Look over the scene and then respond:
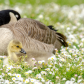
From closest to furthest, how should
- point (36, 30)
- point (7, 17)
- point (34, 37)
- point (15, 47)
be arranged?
point (15, 47), point (34, 37), point (36, 30), point (7, 17)

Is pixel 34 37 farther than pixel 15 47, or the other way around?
pixel 34 37

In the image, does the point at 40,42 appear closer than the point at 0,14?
Yes

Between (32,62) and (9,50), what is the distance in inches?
22.9

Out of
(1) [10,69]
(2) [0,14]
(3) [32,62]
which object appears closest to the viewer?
(1) [10,69]

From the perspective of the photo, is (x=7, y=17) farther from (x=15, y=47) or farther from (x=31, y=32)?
(x=15, y=47)

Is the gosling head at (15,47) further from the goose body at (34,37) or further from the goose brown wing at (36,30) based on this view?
the goose brown wing at (36,30)

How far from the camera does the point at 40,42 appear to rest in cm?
471

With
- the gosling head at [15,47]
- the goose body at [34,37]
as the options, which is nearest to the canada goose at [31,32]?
the goose body at [34,37]

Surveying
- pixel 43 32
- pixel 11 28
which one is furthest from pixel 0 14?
pixel 43 32

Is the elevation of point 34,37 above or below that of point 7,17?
below

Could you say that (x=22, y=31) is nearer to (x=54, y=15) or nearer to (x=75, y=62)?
(x=75, y=62)

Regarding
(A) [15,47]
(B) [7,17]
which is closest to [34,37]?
(A) [15,47]

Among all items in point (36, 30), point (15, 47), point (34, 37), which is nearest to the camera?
point (15, 47)

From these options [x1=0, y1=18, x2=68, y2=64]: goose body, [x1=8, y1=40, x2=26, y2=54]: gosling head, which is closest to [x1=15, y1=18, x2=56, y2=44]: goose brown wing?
[x1=0, y1=18, x2=68, y2=64]: goose body
